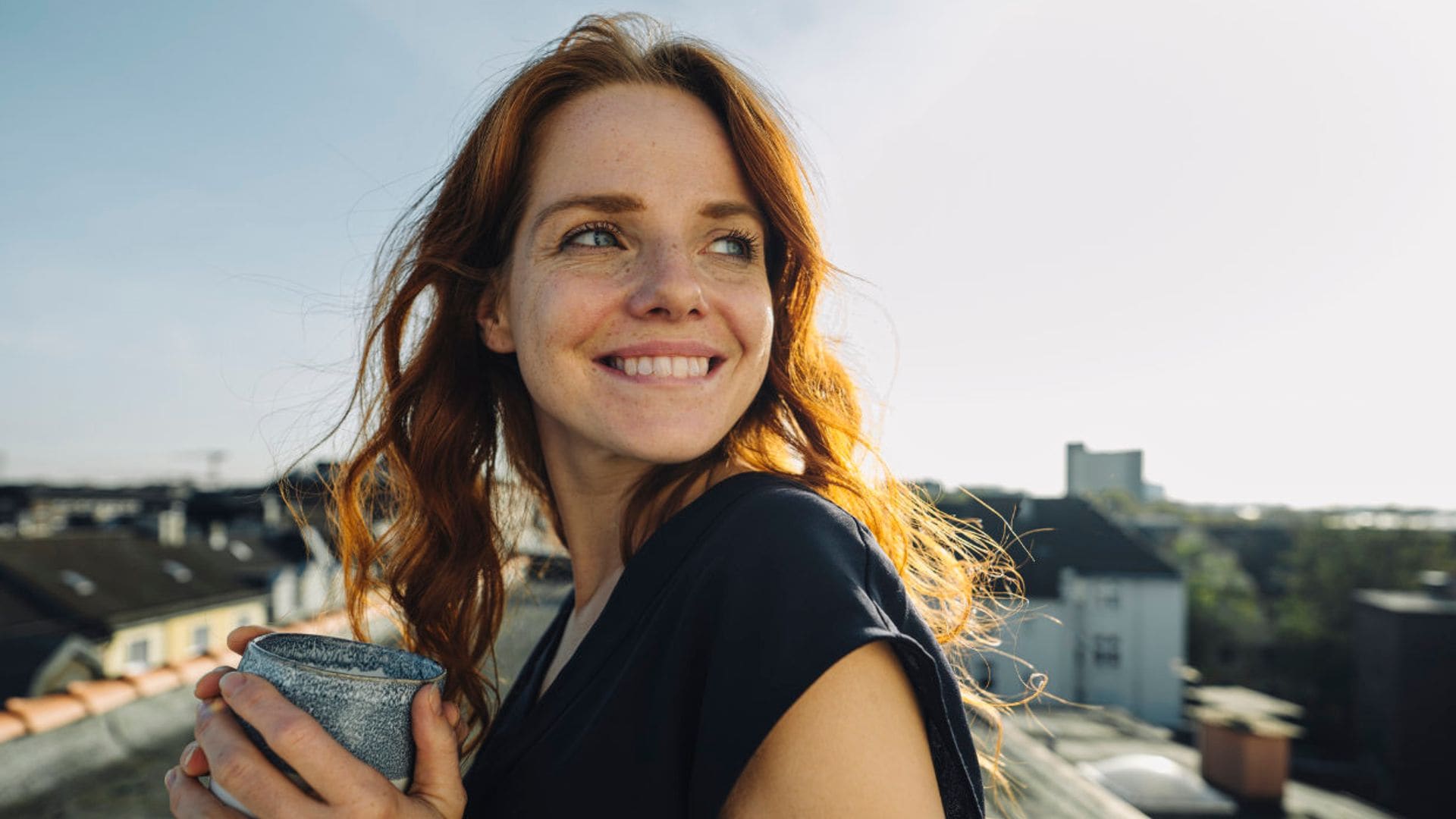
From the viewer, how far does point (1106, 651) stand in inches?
682

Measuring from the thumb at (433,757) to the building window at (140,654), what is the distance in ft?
72.5

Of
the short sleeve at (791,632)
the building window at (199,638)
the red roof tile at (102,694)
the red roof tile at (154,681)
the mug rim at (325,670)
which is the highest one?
the short sleeve at (791,632)

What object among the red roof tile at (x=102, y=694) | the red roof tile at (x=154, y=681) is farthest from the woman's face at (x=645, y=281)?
the red roof tile at (x=154, y=681)

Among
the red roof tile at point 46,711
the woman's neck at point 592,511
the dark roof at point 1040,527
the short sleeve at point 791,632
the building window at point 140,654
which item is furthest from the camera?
the building window at point 140,654

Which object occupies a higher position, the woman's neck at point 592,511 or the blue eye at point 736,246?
the blue eye at point 736,246

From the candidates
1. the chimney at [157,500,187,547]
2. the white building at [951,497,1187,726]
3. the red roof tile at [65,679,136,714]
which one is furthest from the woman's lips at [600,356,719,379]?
the chimney at [157,500,187,547]

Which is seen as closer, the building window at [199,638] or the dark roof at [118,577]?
the dark roof at [118,577]

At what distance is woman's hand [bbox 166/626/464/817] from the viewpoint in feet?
2.79

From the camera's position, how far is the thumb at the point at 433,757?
0.93m

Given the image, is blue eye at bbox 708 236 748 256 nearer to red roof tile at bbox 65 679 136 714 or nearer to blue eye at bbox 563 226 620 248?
blue eye at bbox 563 226 620 248

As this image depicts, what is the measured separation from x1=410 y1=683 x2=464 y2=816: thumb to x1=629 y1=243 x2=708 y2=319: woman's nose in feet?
1.96

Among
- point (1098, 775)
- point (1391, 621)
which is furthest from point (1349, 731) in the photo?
point (1098, 775)

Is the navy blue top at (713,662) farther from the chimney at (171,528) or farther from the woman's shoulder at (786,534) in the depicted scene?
the chimney at (171,528)

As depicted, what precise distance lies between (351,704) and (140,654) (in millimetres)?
23055
